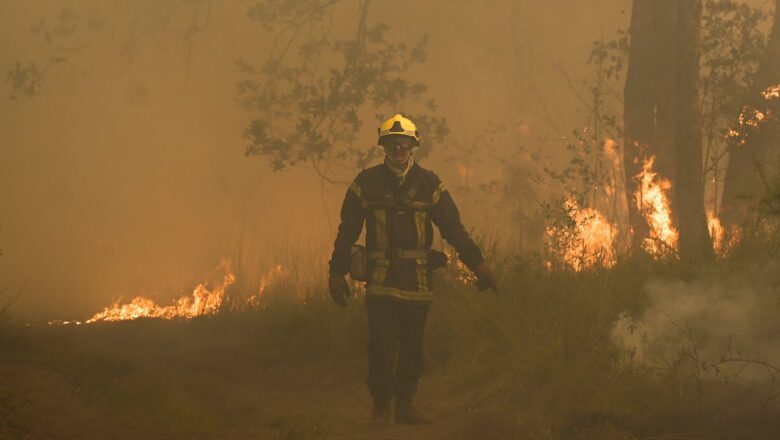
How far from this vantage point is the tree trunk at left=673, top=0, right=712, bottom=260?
981cm

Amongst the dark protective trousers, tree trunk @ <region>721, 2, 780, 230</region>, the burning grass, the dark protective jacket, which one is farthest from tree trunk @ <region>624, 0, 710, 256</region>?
the dark protective trousers

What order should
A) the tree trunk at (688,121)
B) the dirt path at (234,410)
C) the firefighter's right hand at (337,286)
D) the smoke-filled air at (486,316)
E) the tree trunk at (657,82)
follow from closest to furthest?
1. the dirt path at (234,410)
2. the smoke-filled air at (486,316)
3. the firefighter's right hand at (337,286)
4. the tree trunk at (688,121)
5. the tree trunk at (657,82)

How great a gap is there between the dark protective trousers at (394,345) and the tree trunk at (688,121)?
155 inches

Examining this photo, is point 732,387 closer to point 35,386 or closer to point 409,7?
point 35,386

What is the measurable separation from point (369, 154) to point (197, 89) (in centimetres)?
1333

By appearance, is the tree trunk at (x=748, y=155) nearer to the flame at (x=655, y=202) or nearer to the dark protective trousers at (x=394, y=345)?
the flame at (x=655, y=202)

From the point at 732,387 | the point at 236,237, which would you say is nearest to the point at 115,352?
the point at 732,387

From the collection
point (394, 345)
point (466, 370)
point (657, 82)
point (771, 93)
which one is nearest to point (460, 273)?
point (466, 370)

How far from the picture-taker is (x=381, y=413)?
666 centimetres

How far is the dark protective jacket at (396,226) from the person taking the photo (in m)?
6.60

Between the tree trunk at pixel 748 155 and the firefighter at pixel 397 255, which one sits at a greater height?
the tree trunk at pixel 748 155

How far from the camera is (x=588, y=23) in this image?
90.6 feet

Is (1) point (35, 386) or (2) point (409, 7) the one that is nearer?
(1) point (35, 386)

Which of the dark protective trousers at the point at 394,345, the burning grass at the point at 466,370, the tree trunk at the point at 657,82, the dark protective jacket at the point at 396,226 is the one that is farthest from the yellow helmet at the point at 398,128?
the tree trunk at the point at 657,82
